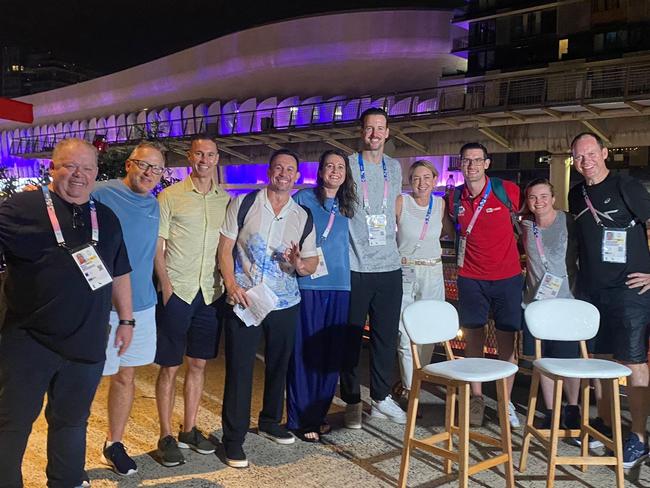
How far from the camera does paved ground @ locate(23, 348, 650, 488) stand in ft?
9.22

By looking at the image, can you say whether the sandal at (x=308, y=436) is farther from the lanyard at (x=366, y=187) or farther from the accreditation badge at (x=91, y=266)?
the accreditation badge at (x=91, y=266)

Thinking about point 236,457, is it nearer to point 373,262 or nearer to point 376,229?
point 373,262

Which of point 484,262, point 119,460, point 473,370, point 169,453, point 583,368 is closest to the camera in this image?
point 473,370

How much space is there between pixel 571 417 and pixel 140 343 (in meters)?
2.51

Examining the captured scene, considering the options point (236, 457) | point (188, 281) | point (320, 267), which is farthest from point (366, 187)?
point (236, 457)

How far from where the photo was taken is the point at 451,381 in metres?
2.51

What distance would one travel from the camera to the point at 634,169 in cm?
2503

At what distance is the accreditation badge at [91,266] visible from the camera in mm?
2141

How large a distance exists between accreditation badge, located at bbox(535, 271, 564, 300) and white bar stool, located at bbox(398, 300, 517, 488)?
0.80m

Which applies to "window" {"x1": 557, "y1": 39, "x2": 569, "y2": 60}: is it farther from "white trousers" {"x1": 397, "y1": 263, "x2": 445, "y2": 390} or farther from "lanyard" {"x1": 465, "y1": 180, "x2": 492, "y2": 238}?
"white trousers" {"x1": 397, "y1": 263, "x2": 445, "y2": 390}

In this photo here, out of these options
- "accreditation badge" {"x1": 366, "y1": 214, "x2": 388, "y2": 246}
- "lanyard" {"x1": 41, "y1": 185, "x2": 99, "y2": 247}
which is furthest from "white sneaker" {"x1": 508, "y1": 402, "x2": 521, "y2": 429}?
"lanyard" {"x1": 41, "y1": 185, "x2": 99, "y2": 247}

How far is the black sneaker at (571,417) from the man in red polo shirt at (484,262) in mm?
283

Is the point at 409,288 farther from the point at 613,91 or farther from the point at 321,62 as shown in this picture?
the point at 321,62

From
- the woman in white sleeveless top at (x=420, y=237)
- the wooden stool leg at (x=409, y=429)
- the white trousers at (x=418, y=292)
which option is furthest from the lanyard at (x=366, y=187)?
the wooden stool leg at (x=409, y=429)
